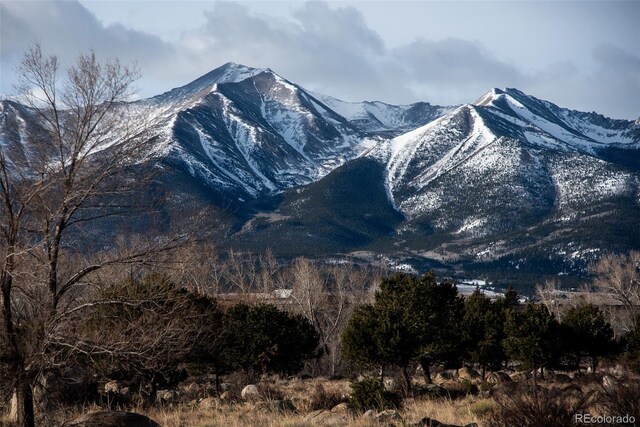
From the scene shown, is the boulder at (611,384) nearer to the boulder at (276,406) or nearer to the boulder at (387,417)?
the boulder at (387,417)

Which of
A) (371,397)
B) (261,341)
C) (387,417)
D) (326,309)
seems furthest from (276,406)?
(326,309)

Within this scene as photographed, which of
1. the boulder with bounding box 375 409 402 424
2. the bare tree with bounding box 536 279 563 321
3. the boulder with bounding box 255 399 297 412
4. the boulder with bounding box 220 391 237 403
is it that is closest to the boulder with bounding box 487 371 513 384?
the boulder with bounding box 220 391 237 403

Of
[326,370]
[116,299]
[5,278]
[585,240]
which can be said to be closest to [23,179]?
[5,278]

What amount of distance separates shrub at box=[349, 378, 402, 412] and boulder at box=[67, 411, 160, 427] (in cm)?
464

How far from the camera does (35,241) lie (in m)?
12.2

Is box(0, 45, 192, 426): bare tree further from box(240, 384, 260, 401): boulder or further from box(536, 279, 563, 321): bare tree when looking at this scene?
box(536, 279, 563, 321): bare tree

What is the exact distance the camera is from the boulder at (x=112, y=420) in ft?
35.4

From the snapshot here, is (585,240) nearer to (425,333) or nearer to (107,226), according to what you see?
(425,333)

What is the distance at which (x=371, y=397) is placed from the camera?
1395 cm

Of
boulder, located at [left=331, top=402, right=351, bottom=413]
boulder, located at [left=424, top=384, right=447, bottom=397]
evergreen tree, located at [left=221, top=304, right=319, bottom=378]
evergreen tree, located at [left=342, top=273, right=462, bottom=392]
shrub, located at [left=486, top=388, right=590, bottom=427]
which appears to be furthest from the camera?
evergreen tree, located at [left=221, top=304, right=319, bottom=378]

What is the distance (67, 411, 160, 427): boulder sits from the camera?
35.4ft

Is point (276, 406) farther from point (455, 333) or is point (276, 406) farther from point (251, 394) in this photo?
point (455, 333)

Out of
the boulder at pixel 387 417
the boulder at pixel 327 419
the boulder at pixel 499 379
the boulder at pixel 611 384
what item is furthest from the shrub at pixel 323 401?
the boulder at pixel 499 379

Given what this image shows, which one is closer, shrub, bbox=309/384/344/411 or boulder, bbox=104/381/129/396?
shrub, bbox=309/384/344/411
